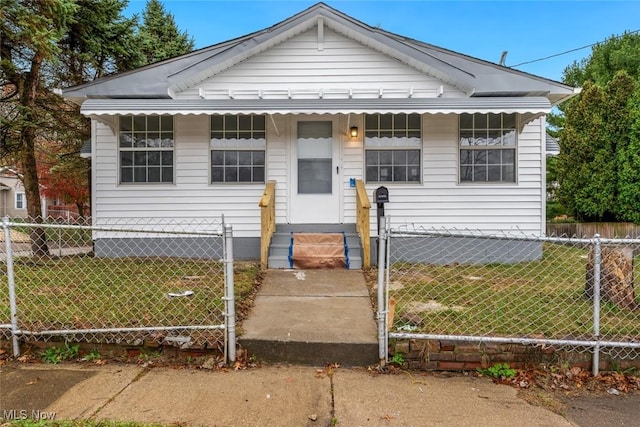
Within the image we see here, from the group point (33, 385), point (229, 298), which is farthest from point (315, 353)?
point (33, 385)

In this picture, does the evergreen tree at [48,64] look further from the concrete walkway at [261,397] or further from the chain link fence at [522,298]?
the chain link fence at [522,298]

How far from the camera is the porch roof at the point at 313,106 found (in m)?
6.48

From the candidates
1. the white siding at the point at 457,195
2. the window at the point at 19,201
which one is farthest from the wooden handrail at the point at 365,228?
the window at the point at 19,201

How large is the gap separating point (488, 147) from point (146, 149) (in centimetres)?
681

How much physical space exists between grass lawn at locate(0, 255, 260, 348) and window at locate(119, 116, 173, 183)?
1725mm

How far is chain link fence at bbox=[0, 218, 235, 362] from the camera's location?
11.4 ft

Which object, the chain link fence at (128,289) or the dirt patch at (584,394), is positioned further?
the chain link fence at (128,289)

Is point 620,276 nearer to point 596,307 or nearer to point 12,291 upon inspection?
point 596,307

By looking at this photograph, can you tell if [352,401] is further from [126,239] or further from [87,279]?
[126,239]

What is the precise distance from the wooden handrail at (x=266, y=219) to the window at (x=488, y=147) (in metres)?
3.77

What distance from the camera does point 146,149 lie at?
7586 millimetres

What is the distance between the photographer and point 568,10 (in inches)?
538

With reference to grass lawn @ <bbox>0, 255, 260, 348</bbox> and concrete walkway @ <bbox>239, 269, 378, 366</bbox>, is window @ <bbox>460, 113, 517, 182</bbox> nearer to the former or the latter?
concrete walkway @ <bbox>239, 269, 378, 366</bbox>

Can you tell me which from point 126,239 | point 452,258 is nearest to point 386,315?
point 452,258
